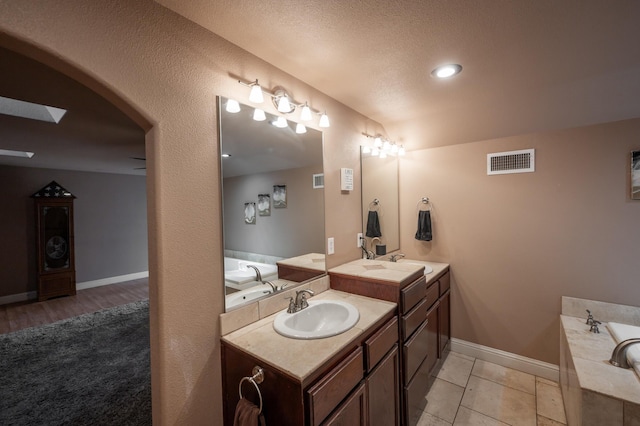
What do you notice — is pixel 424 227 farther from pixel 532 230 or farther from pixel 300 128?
pixel 300 128

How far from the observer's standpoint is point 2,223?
4273 millimetres

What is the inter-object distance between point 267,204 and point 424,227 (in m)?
1.89

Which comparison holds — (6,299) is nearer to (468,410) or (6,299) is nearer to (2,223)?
(2,223)

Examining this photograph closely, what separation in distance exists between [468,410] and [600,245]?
173 centimetres

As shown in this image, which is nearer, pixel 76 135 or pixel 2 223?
pixel 76 135

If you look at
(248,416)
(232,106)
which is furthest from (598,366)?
(232,106)

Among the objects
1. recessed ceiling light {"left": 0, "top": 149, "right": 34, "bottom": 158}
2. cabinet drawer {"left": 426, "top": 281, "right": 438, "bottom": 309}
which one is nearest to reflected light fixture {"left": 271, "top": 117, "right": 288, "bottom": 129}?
cabinet drawer {"left": 426, "top": 281, "right": 438, "bottom": 309}

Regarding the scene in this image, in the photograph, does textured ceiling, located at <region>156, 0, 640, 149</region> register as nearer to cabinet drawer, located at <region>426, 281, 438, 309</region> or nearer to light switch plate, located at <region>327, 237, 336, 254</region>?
light switch plate, located at <region>327, 237, 336, 254</region>

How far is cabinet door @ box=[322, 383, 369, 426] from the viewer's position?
1095 mm

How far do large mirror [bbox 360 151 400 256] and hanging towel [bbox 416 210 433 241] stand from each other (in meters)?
0.27

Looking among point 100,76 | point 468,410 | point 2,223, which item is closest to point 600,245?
point 468,410

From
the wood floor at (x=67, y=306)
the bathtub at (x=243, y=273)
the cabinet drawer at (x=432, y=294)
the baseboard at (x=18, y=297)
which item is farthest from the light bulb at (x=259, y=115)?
the baseboard at (x=18, y=297)

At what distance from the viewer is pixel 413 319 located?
1830 millimetres

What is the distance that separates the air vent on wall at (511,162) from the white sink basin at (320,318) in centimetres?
206
